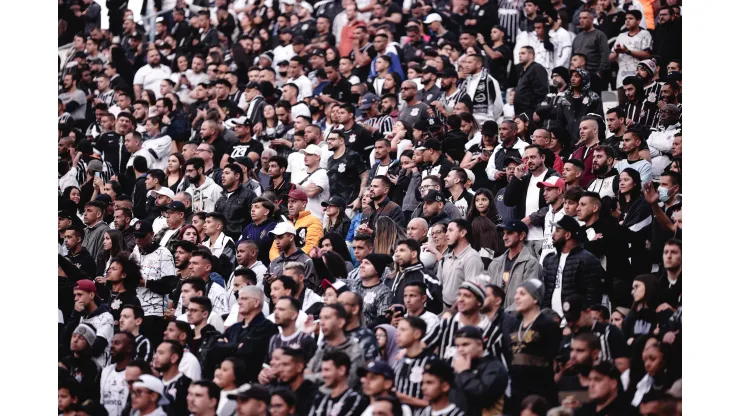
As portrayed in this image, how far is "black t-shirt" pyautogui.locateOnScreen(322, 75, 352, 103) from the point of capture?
1711 centimetres

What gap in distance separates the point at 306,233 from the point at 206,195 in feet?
6.93

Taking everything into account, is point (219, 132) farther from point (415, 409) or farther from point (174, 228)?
point (415, 409)

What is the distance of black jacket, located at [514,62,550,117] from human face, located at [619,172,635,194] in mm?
4006

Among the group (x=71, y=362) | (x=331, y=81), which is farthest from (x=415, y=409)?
(x=331, y=81)

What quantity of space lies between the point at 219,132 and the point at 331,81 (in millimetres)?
2381

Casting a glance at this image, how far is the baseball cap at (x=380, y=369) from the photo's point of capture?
28.9 ft

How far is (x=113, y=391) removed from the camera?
10.2 m

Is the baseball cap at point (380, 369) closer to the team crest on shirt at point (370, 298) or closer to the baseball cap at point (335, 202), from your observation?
the team crest on shirt at point (370, 298)

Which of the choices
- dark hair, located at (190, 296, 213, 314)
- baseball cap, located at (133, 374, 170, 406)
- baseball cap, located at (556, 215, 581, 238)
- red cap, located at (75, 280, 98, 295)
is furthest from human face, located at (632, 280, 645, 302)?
red cap, located at (75, 280, 98, 295)

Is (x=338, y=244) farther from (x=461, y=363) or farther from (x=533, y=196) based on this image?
(x=461, y=363)

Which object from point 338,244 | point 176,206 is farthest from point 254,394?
point 176,206

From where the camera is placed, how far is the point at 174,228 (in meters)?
13.5

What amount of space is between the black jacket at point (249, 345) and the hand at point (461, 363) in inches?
72.9

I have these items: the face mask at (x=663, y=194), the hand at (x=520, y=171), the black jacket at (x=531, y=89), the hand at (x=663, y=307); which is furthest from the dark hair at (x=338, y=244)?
the black jacket at (x=531, y=89)
